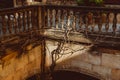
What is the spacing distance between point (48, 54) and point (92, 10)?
2.29 m

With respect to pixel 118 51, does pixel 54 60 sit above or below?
below

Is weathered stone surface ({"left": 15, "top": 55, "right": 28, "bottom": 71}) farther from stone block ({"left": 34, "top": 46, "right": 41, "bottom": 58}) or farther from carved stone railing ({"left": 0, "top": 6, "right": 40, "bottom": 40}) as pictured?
carved stone railing ({"left": 0, "top": 6, "right": 40, "bottom": 40})

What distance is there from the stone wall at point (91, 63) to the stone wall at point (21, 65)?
585mm

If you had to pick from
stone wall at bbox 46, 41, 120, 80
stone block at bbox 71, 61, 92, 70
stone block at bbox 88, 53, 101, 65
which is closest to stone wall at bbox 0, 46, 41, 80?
stone wall at bbox 46, 41, 120, 80

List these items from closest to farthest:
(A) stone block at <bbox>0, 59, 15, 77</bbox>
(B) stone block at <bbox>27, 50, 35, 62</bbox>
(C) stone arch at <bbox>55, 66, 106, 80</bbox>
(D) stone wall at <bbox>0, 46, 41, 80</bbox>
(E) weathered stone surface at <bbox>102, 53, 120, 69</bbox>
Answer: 1. (A) stone block at <bbox>0, 59, 15, 77</bbox>
2. (D) stone wall at <bbox>0, 46, 41, 80</bbox>
3. (E) weathered stone surface at <bbox>102, 53, 120, 69</bbox>
4. (C) stone arch at <bbox>55, 66, 106, 80</bbox>
5. (B) stone block at <bbox>27, 50, 35, 62</bbox>

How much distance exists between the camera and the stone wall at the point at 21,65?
617 cm

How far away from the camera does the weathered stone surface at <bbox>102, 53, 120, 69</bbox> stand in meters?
6.57

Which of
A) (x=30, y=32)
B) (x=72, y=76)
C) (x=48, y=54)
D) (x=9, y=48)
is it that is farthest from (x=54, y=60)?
(x=9, y=48)

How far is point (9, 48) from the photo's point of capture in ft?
20.2

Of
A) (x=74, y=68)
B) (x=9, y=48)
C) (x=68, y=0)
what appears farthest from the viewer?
(x=68, y=0)

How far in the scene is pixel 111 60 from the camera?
21.9 feet

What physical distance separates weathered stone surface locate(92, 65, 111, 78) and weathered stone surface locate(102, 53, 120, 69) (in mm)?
139

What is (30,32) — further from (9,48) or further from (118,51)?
(118,51)

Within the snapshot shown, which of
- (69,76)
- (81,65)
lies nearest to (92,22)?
(81,65)
